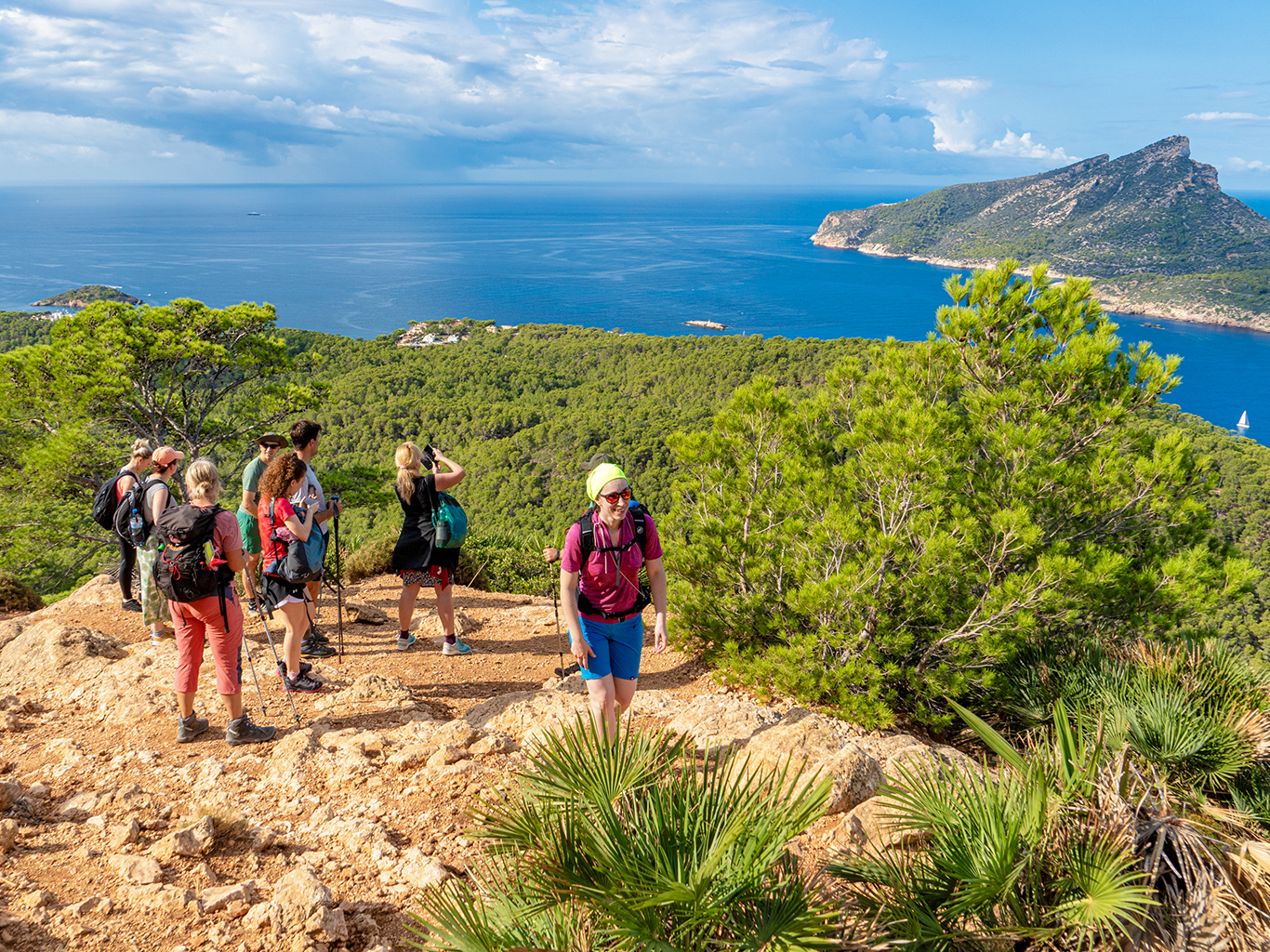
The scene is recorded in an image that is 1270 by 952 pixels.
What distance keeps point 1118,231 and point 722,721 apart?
163535 millimetres

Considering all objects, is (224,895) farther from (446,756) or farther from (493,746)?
(493,746)

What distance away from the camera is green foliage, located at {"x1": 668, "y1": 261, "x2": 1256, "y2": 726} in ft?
16.1

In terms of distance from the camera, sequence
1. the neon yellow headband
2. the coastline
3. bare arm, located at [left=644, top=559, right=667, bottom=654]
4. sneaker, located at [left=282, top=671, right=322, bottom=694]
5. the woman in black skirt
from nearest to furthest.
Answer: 1. the neon yellow headband
2. bare arm, located at [left=644, top=559, right=667, bottom=654]
3. the woman in black skirt
4. sneaker, located at [left=282, top=671, right=322, bottom=694]
5. the coastline

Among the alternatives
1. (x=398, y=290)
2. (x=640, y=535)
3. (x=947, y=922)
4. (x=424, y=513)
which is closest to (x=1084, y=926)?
(x=947, y=922)

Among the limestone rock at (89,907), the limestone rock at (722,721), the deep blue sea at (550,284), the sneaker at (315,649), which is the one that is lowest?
the sneaker at (315,649)

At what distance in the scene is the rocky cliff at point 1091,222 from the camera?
125750mm

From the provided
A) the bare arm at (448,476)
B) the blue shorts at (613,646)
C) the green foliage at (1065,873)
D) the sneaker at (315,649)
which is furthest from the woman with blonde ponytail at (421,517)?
the green foliage at (1065,873)

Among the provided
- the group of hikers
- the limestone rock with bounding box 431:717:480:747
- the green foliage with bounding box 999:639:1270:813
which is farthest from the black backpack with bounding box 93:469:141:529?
the green foliage with bounding box 999:639:1270:813

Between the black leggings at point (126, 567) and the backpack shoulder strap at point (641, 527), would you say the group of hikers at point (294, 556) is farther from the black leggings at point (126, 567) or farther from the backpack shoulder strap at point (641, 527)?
the black leggings at point (126, 567)

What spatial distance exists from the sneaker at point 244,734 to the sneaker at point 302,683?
610 mm

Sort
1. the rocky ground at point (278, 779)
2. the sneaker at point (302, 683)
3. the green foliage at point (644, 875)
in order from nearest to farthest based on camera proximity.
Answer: the green foliage at point (644, 875) → the rocky ground at point (278, 779) → the sneaker at point (302, 683)

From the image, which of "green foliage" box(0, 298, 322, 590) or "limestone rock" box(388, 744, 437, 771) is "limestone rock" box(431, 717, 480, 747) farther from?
"green foliage" box(0, 298, 322, 590)

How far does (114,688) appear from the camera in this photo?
4.49m

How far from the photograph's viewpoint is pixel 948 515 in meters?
5.37
